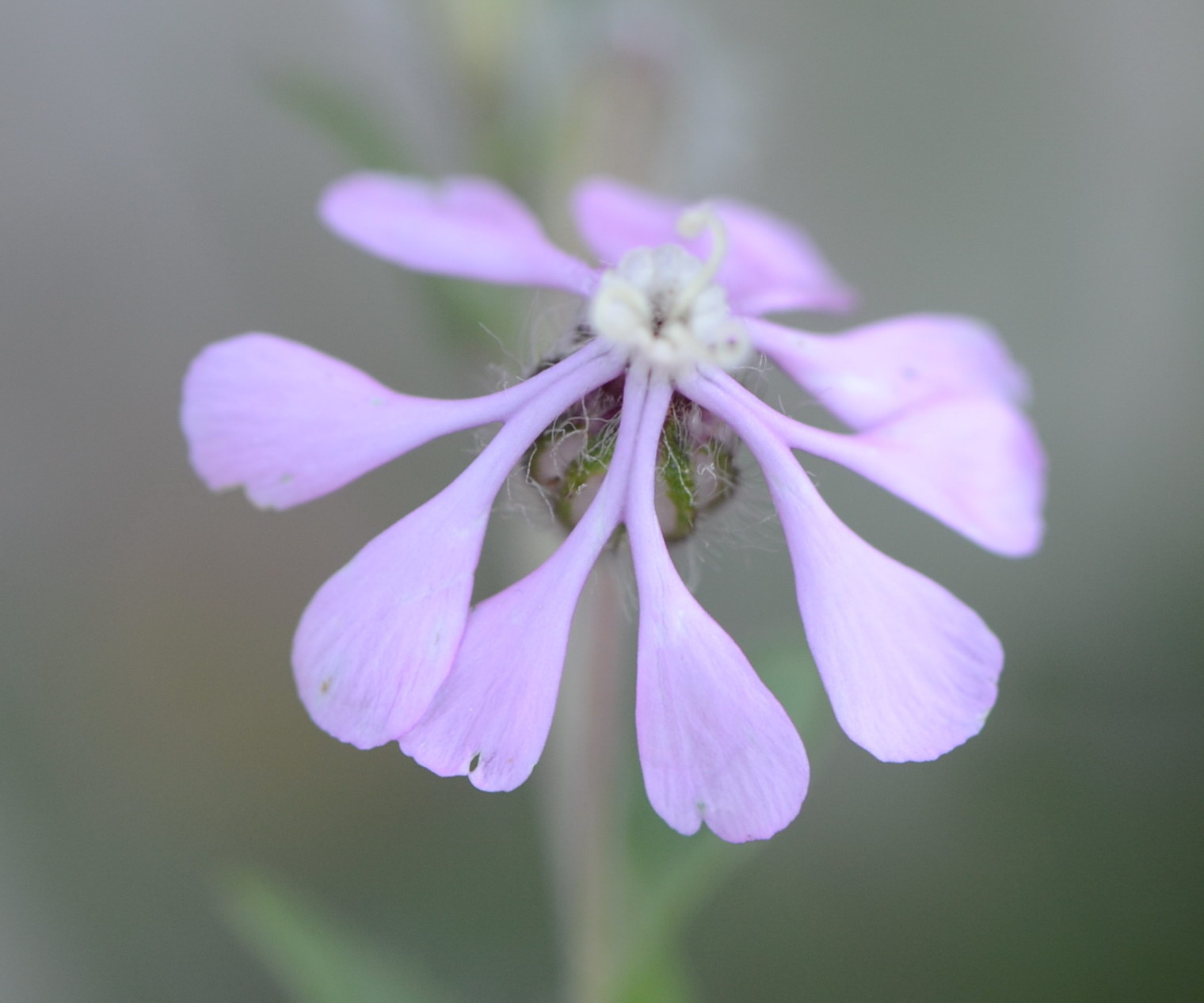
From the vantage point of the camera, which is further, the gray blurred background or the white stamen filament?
the gray blurred background

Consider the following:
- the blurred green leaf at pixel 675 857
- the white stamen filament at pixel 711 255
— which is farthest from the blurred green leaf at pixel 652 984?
the white stamen filament at pixel 711 255

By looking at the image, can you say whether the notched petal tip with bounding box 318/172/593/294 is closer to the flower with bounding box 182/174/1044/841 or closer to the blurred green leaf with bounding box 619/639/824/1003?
the flower with bounding box 182/174/1044/841

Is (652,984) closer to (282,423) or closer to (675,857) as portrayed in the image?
(675,857)

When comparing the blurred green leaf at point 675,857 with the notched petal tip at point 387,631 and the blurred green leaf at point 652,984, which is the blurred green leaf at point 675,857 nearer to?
the blurred green leaf at point 652,984

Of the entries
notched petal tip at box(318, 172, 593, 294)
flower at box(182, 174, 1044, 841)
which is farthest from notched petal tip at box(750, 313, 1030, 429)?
A: notched petal tip at box(318, 172, 593, 294)

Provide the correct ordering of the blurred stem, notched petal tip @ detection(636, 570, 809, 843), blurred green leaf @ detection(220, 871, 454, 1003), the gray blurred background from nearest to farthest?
notched petal tip @ detection(636, 570, 809, 843) → the blurred stem → blurred green leaf @ detection(220, 871, 454, 1003) → the gray blurred background

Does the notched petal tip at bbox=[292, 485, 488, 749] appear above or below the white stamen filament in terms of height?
below

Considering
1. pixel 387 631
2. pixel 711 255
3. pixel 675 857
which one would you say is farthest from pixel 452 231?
pixel 675 857

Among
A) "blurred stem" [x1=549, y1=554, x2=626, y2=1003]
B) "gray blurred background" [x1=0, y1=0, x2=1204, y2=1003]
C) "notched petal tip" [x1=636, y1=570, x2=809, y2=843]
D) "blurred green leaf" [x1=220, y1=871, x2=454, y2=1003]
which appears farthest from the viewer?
"gray blurred background" [x1=0, y1=0, x2=1204, y2=1003]

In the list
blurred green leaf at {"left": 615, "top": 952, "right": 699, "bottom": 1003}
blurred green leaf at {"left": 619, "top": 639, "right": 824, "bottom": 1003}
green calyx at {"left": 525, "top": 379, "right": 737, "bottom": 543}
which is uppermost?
green calyx at {"left": 525, "top": 379, "right": 737, "bottom": 543}
